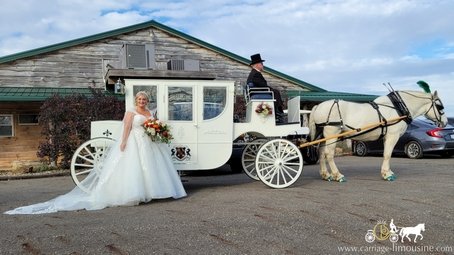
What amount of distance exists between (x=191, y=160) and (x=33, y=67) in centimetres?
1179

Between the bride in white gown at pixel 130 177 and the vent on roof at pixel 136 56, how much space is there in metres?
8.46

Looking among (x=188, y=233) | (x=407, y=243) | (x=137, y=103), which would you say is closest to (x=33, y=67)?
(x=137, y=103)

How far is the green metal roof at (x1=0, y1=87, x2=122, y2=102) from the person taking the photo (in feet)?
47.9

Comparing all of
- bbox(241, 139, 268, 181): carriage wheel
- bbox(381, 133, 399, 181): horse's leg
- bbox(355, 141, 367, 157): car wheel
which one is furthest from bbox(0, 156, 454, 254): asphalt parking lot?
bbox(355, 141, 367, 157): car wheel

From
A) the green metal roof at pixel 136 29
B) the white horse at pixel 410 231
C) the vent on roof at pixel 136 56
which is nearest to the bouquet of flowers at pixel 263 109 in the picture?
the white horse at pixel 410 231

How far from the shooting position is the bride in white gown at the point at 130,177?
21.7ft

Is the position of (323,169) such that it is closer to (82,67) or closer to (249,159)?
(249,159)

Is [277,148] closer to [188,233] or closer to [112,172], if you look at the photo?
[112,172]

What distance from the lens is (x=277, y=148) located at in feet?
26.7

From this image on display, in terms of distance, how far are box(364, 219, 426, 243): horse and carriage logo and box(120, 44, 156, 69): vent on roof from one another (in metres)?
12.0

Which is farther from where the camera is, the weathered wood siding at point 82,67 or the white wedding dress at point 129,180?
the weathered wood siding at point 82,67

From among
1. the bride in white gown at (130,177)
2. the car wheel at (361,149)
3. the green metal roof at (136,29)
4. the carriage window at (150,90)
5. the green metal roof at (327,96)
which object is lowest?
the car wheel at (361,149)

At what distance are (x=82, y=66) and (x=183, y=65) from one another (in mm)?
4256

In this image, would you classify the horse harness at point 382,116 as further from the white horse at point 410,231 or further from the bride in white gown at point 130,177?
the white horse at point 410,231
